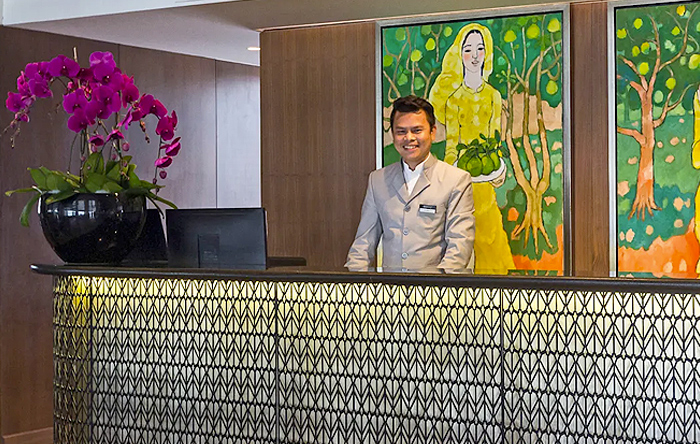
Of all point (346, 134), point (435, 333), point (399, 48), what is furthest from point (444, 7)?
point (435, 333)

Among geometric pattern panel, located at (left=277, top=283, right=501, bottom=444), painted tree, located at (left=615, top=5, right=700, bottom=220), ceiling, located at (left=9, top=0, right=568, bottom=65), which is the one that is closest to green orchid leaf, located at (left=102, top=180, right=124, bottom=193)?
geometric pattern panel, located at (left=277, top=283, right=501, bottom=444)

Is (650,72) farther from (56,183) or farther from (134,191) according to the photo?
(56,183)

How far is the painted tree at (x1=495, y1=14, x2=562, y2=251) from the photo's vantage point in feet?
18.7

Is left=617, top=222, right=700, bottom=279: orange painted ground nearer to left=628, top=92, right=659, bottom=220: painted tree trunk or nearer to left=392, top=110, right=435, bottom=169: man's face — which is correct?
left=628, top=92, right=659, bottom=220: painted tree trunk

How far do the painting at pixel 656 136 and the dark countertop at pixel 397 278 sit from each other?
2.66 metres

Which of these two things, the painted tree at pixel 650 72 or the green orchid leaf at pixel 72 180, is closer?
the green orchid leaf at pixel 72 180

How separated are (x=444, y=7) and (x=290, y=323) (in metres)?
2.86

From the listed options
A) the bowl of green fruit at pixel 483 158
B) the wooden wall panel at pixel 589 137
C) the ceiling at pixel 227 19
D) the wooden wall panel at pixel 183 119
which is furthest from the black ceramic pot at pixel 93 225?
the wooden wall panel at pixel 183 119

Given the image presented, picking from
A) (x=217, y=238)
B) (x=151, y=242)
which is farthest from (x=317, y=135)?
(x=217, y=238)

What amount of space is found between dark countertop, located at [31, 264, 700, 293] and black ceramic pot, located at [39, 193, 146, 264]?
0.27 ft

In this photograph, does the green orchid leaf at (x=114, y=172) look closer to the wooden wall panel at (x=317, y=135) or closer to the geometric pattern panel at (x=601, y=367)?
the geometric pattern panel at (x=601, y=367)

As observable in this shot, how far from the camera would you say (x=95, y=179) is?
3.92m

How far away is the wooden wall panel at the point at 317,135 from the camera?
6.32 metres

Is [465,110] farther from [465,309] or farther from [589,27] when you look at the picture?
[465,309]
